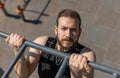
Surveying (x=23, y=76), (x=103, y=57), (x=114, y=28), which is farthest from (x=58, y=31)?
(x=114, y=28)

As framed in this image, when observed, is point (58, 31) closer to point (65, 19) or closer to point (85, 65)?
point (65, 19)

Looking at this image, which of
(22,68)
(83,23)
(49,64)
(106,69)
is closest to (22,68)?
(22,68)

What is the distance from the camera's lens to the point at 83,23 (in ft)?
24.5

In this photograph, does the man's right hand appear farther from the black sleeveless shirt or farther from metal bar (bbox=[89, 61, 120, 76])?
the black sleeveless shirt

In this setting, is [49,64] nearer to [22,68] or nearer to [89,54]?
[22,68]

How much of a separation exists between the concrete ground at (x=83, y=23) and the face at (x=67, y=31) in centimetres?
371

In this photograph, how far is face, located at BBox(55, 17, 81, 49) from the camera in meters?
3.05

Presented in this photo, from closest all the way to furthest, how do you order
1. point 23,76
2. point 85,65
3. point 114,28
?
1. point 85,65
2. point 23,76
3. point 114,28

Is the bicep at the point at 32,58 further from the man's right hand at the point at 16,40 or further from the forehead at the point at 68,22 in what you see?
the man's right hand at the point at 16,40

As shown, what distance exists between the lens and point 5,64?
6.83 m

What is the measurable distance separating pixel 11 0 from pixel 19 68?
16.1 ft

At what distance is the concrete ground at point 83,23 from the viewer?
6984 mm

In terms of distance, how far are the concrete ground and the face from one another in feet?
12.2

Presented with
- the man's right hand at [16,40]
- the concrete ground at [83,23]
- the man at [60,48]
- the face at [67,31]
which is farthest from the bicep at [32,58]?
the concrete ground at [83,23]
